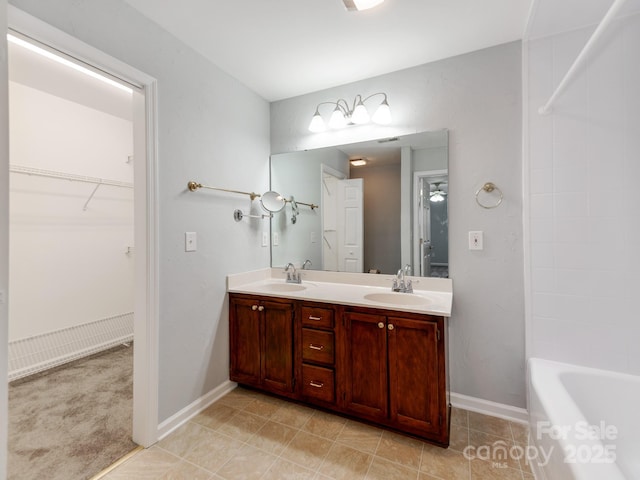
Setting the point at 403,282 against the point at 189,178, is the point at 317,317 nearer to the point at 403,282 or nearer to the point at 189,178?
the point at 403,282

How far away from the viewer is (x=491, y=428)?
1.75 meters

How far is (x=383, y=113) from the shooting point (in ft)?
6.88

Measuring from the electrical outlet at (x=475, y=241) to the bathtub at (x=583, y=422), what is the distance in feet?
2.31

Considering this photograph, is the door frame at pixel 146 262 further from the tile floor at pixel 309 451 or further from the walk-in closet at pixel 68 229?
the walk-in closet at pixel 68 229

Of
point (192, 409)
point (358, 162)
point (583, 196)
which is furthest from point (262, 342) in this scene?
point (583, 196)

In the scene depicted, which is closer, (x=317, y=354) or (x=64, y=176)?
(x=317, y=354)

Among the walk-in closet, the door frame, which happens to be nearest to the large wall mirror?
the door frame

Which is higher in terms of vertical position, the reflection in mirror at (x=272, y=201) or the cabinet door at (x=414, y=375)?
the reflection in mirror at (x=272, y=201)

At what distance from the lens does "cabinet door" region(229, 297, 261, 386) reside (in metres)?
2.08

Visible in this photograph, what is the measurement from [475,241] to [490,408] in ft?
3.52

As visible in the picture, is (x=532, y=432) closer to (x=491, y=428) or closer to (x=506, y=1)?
(x=491, y=428)

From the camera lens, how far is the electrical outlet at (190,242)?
1.84 meters

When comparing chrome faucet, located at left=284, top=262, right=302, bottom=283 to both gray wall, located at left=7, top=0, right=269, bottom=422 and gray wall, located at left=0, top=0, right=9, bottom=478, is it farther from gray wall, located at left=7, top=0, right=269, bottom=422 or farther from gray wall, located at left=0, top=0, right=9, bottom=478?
gray wall, located at left=0, top=0, right=9, bottom=478

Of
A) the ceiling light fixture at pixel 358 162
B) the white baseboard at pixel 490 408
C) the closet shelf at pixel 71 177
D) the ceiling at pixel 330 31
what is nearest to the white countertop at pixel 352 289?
the white baseboard at pixel 490 408
